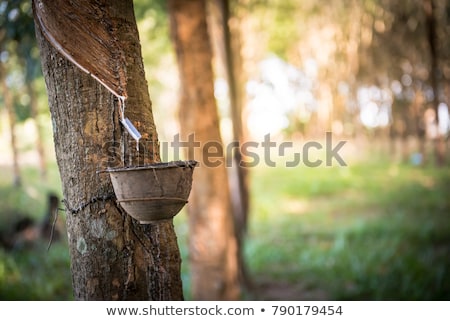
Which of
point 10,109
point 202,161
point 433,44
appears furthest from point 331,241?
point 10,109

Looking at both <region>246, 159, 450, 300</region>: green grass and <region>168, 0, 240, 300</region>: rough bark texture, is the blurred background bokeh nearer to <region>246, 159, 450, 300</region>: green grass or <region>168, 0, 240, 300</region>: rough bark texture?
<region>246, 159, 450, 300</region>: green grass

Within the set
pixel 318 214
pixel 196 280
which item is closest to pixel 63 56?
pixel 196 280

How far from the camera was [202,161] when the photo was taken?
10.3ft

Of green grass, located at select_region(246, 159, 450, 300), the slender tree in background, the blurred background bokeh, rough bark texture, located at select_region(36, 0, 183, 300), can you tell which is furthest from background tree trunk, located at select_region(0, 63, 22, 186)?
rough bark texture, located at select_region(36, 0, 183, 300)

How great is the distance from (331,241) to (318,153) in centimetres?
284

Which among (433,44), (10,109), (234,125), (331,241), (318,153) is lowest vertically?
(331,241)

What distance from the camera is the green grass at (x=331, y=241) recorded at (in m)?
3.53

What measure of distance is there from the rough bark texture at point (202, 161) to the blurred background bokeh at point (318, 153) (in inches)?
23.3

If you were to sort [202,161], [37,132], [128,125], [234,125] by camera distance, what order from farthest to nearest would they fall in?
[234,125], [37,132], [202,161], [128,125]

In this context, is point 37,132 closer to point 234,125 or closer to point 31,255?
point 31,255

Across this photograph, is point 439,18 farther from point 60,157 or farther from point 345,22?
point 60,157

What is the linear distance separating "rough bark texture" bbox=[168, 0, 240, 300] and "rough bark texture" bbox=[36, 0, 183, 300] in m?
1.82

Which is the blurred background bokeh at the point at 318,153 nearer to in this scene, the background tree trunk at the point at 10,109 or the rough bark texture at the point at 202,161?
the background tree trunk at the point at 10,109

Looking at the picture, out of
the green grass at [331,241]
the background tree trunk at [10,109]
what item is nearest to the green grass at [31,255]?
A: the green grass at [331,241]
